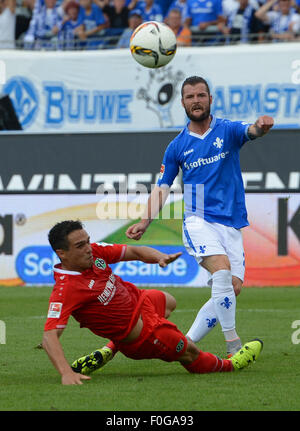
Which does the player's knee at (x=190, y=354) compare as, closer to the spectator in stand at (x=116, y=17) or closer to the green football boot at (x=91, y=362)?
the green football boot at (x=91, y=362)

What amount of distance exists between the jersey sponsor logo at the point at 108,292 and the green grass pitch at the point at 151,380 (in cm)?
62

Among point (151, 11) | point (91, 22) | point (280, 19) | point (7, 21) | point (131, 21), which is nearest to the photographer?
point (280, 19)

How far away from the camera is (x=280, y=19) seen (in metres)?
17.8

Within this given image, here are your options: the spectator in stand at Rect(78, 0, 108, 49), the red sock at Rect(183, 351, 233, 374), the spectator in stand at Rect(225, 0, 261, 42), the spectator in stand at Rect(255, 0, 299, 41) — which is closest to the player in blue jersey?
the red sock at Rect(183, 351, 233, 374)

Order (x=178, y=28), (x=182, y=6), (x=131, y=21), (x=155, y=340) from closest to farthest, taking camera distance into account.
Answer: (x=155, y=340)
(x=178, y=28)
(x=131, y=21)
(x=182, y=6)

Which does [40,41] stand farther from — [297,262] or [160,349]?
[160,349]

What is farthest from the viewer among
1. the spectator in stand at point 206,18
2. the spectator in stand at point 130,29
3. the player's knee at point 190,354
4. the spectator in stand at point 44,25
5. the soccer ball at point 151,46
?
the spectator in stand at point 44,25

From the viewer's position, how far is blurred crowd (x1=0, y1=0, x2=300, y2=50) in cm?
1788

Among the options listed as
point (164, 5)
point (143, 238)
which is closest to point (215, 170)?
point (143, 238)

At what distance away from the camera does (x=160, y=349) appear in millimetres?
6949

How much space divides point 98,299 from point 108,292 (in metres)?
0.12

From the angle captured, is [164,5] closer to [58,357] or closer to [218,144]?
[218,144]

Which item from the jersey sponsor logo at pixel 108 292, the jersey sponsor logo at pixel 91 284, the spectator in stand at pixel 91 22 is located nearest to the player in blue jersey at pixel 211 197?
the jersey sponsor logo at pixel 108 292

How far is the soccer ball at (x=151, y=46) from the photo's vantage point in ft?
33.9
